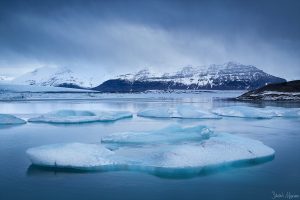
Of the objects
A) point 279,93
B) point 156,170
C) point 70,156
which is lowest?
point 156,170

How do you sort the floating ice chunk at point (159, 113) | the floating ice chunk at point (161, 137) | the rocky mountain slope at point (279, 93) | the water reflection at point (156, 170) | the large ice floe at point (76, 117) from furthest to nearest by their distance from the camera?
the rocky mountain slope at point (279, 93) → the floating ice chunk at point (159, 113) → the large ice floe at point (76, 117) → the floating ice chunk at point (161, 137) → the water reflection at point (156, 170)

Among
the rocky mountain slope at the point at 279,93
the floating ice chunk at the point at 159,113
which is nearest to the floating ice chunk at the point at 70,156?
the floating ice chunk at the point at 159,113

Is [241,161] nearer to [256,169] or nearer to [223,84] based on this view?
[256,169]

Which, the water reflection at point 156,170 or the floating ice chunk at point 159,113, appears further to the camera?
the floating ice chunk at point 159,113

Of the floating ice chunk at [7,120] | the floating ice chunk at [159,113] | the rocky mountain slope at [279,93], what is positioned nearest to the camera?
the floating ice chunk at [7,120]

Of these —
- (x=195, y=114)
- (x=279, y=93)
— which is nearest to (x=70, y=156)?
(x=195, y=114)

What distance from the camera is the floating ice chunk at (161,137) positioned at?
408 inches

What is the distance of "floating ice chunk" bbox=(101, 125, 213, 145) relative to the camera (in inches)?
408

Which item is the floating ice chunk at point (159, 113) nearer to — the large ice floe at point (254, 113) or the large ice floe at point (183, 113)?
the large ice floe at point (183, 113)

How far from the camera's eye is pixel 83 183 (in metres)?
6.83

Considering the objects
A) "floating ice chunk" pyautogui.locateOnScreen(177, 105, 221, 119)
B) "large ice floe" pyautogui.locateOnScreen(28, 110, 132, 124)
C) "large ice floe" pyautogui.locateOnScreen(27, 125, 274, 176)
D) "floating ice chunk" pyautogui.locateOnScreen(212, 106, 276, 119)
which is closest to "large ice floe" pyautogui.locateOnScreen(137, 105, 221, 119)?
"floating ice chunk" pyautogui.locateOnScreen(177, 105, 221, 119)

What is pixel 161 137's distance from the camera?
10.6 metres

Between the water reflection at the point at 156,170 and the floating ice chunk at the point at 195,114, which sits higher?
the floating ice chunk at the point at 195,114

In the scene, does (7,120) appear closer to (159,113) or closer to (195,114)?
(159,113)
